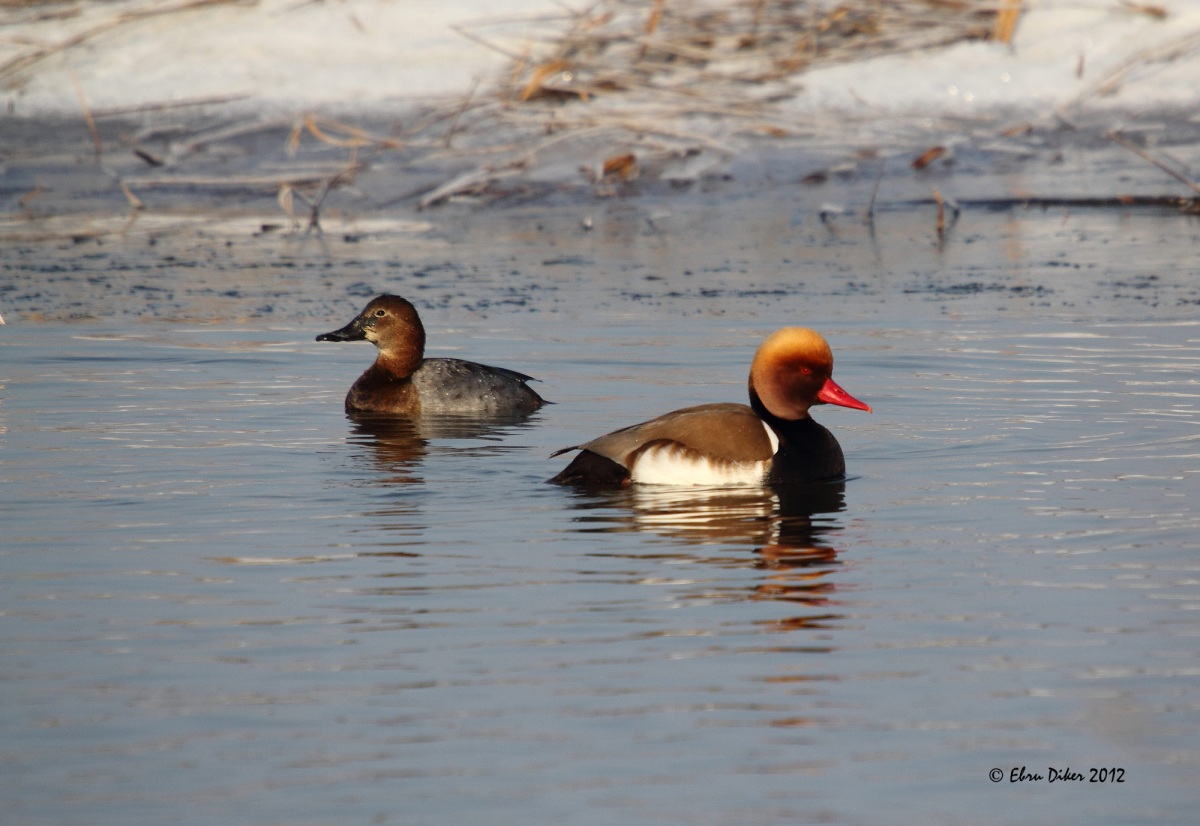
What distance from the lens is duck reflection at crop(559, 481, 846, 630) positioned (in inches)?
231

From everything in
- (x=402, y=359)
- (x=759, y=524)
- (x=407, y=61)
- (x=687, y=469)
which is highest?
(x=407, y=61)

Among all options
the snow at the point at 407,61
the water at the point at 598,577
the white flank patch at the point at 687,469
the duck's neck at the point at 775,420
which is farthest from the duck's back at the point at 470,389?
the snow at the point at 407,61

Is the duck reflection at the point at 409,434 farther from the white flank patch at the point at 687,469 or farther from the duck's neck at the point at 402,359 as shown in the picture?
the white flank patch at the point at 687,469

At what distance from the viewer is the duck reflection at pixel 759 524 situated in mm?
5867

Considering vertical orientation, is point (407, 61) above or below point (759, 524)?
above

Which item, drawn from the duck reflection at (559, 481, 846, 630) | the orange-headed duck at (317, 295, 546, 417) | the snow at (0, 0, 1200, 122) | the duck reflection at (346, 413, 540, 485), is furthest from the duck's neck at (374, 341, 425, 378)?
the snow at (0, 0, 1200, 122)

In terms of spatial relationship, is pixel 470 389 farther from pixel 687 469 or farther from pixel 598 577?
pixel 598 577

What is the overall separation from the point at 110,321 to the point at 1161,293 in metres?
6.91

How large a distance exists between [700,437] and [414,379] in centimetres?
312

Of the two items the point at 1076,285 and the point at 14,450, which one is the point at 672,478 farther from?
the point at 1076,285

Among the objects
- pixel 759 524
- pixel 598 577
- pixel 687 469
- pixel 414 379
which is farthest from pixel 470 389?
pixel 598 577

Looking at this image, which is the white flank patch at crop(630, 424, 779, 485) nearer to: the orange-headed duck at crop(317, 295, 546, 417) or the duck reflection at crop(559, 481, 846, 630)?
the duck reflection at crop(559, 481, 846, 630)

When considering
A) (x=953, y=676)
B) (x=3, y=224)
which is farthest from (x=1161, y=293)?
(x=3, y=224)

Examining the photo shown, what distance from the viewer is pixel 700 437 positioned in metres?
7.61
